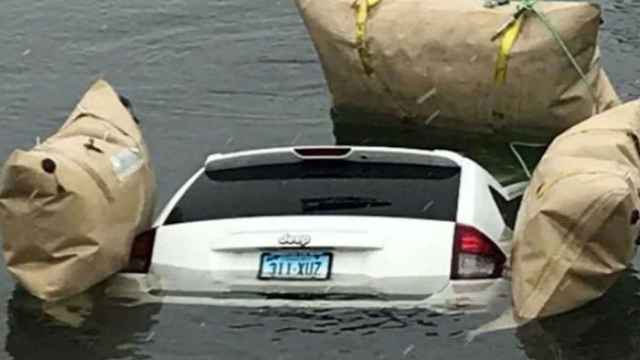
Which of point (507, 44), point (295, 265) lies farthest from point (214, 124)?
point (295, 265)

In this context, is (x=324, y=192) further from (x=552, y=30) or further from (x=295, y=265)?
(x=552, y=30)

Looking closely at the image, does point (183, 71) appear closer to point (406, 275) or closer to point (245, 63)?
point (245, 63)

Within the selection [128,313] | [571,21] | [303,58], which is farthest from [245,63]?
[128,313]

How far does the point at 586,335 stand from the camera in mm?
9398

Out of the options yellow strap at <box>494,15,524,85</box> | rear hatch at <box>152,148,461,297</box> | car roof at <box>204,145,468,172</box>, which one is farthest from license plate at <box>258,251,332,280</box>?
yellow strap at <box>494,15,524,85</box>

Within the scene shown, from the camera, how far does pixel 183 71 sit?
671 inches

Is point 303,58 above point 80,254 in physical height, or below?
below

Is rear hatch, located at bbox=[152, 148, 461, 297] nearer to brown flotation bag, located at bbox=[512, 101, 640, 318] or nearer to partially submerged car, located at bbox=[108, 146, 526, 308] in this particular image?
partially submerged car, located at bbox=[108, 146, 526, 308]

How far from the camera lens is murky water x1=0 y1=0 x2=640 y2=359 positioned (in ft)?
30.3

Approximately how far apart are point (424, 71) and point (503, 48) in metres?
0.76

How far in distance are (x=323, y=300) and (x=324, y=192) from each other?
2.27 ft

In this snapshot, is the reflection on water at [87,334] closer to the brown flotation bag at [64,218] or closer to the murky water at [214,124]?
the murky water at [214,124]

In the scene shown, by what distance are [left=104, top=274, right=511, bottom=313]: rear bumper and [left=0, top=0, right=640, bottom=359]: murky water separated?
2.4 inches

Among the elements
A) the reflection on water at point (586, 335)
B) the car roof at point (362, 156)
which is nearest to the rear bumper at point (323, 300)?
the reflection on water at point (586, 335)
